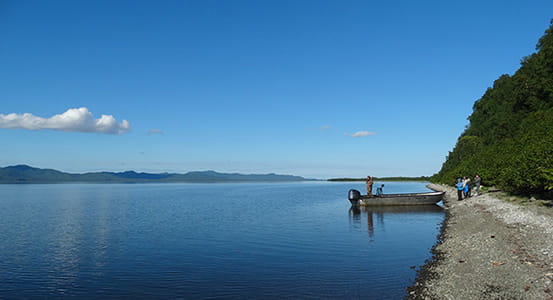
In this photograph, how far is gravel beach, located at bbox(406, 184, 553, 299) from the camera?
41.9 feet

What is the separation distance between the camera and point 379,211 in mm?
48281

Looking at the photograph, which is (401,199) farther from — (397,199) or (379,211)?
(379,211)

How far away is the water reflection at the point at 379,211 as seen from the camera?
39.3 metres

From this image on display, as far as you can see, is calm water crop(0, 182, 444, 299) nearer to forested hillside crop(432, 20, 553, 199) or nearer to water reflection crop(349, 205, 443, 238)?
water reflection crop(349, 205, 443, 238)

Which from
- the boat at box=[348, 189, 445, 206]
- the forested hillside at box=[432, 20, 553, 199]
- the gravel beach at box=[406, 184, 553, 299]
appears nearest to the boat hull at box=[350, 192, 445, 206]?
the boat at box=[348, 189, 445, 206]

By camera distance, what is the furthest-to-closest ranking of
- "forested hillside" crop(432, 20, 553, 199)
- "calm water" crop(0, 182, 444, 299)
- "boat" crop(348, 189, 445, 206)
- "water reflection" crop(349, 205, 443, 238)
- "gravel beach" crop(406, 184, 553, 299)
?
"boat" crop(348, 189, 445, 206), "water reflection" crop(349, 205, 443, 238), "forested hillside" crop(432, 20, 553, 199), "calm water" crop(0, 182, 444, 299), "gravel beach" crop(406, 184, 553, 299)

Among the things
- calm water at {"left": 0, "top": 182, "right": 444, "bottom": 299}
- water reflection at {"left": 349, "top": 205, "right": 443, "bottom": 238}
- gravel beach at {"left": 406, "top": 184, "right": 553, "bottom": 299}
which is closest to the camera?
gravel beach at {"left": 406, "top": 184, "right": 553, "bottom": 299}

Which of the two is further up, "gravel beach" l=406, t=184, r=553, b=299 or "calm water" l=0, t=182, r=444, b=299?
"gravel beach" l=406, t=184, r=553, b=299

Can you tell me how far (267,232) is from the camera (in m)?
33.8

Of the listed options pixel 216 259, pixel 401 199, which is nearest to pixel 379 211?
pixel 401 199

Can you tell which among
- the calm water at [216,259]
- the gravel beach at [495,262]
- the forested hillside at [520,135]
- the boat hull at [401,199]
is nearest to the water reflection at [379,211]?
the boat hull at [401,199]

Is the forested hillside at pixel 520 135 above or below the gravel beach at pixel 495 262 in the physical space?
above

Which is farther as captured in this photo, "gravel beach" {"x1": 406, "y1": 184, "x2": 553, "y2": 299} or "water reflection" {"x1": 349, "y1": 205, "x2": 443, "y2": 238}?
"water reflection" {"x1": 349, "y1": 205, "x2": 443, "y2": 238}

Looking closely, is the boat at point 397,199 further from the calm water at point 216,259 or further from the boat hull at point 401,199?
the calm water at point 216,259
